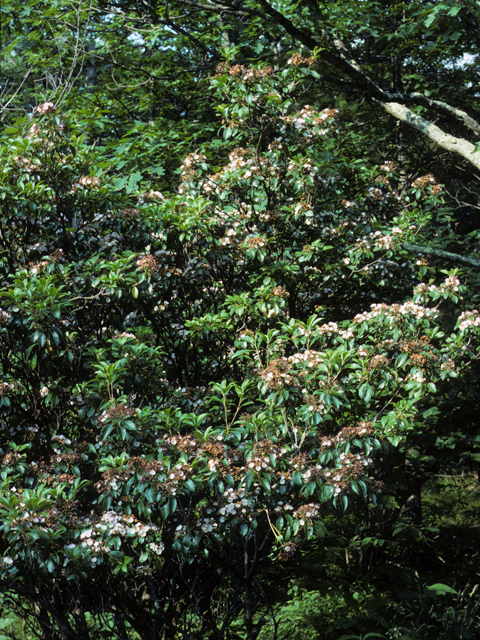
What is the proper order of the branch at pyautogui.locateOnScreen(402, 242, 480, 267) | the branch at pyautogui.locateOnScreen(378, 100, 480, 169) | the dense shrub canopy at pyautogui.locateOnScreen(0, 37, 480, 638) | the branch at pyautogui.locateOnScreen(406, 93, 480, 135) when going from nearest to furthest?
1. the dense shrub canopy at pyautogui.locateOnScreen(0, 37, 480, 638)
2. the branch at pyautogui.locateOnScreen(402, 242, 480, 267)
3. the branch at pyautogui.locateOnScreen(378, 100, 480, 169)
4. the branch at pyautogui.locateOnScreen(406, 93, 480, 135)

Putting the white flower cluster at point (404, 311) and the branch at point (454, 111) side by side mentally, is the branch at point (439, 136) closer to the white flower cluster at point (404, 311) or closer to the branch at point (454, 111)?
the branch at point (454, 111)

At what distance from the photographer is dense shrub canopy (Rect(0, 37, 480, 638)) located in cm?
251

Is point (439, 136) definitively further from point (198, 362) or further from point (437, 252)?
point (198, 362)

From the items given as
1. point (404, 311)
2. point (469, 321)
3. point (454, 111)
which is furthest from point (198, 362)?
point (454, 111)

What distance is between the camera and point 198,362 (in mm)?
3809

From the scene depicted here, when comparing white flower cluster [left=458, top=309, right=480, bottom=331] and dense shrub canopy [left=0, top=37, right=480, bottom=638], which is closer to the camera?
dense shrub canopy [left=0, top=37, right=480, bottom=638]

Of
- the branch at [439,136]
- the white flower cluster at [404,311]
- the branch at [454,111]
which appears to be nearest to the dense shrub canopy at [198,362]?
the white flower cluster at [404,311]

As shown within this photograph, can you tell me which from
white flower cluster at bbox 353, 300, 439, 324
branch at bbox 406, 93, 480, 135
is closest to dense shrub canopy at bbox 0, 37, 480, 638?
white flower cluster at bbox 353, 300, 439, 324

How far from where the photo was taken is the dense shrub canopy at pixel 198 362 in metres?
2.51

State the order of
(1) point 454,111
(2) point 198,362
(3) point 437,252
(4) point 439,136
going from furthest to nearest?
(1) point 454,111, (4) point 439,136, (3) point 437,252, (2) point 198,362

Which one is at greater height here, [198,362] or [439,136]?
[439,136]

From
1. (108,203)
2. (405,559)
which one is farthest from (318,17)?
(405,559)

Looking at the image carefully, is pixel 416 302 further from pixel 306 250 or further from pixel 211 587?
pixel 211 587

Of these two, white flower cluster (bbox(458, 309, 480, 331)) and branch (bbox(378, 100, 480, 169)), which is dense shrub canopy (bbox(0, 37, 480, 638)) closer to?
white flower cluster (bbox(458, 309, 480, 331))
